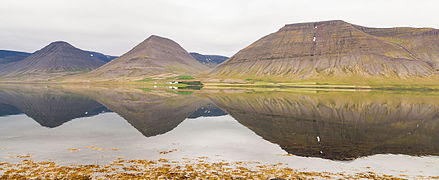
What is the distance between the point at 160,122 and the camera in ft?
141

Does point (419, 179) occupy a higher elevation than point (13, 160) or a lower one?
lower

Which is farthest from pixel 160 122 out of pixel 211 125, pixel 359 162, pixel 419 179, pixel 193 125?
pixel 419 179

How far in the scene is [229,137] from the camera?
32344 mm

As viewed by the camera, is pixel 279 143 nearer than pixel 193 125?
Yes

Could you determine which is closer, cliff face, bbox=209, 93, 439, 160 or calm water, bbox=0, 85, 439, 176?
calm water, bbox=0, 85, 439, 176

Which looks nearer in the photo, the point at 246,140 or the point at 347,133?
the point at 246,140

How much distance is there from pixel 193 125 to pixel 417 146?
30.0 metres

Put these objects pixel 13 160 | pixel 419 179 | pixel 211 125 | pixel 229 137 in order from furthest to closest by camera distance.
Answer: pixel 211 125, pixel 229 137, pixel 13 160, pixel 419 179

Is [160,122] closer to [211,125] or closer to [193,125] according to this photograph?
[193,125]

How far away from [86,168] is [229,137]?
17649mm

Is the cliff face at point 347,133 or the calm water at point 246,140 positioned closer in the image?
the calm water at point 246,140

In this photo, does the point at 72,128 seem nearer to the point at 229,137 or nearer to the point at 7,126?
the point at 7,126

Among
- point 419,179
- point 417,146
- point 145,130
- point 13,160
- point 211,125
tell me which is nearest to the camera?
point 419,179

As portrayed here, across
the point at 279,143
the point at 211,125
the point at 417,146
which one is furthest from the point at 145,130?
the point at 417,146
